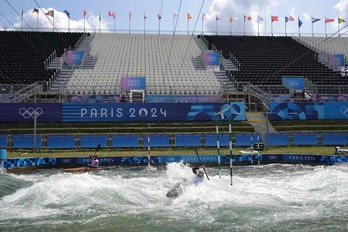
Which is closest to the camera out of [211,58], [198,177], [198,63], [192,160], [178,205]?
[178,205]

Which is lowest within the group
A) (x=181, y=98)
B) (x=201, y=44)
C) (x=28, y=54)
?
(x=181, y=98)

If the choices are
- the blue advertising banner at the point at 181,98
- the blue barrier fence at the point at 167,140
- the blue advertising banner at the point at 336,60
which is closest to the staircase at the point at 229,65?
the blue advertising banner at the point at 336,60

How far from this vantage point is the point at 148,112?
3853 centimetres

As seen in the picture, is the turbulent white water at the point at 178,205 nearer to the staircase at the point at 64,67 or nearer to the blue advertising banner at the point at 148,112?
the blue advertising banner at the point at 148,112

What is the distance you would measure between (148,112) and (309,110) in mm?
16894

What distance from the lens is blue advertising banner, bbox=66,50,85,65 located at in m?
53.5

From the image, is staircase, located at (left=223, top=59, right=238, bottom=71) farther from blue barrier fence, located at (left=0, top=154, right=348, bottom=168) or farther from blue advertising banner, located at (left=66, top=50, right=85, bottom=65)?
blue barrier fence, located at (left=0, top=154, right=348, bottom=168)

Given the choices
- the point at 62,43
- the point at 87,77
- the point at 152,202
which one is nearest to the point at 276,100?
the point at 87,77

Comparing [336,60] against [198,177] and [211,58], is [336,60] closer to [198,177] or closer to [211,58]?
[211,58]

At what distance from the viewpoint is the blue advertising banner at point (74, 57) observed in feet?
176

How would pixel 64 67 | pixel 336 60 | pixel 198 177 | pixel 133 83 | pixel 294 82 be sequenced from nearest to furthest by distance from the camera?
pixel 198 177 < pixel 133 83 < pixel 294 82 < pixel 64 67 < pixel 336 60

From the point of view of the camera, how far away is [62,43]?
6084 cm

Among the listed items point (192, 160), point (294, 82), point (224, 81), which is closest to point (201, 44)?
point (224, 81)

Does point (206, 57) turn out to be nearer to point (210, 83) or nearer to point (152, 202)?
point (210, 83)
